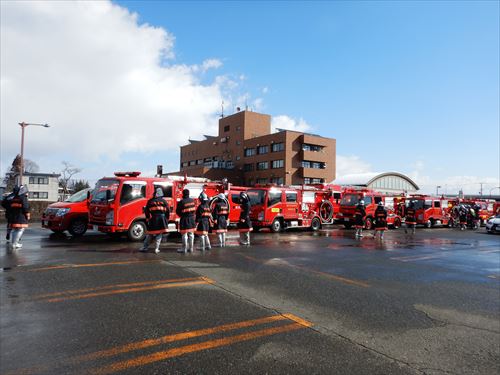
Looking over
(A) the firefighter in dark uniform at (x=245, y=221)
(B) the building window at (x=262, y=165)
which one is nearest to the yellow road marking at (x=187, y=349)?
(A) the firefighter in dark uniform at (x=245, y=221)

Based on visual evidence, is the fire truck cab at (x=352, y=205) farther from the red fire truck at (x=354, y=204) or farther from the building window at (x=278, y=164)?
the building window at (x=278, y=164)

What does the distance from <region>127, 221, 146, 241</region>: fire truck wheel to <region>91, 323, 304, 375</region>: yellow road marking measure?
9.09 metres

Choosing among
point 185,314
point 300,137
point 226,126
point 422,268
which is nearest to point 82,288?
point 185,314

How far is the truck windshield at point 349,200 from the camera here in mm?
22594

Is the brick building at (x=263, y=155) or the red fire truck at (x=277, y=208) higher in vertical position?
the brick building at (x=263, y=155)

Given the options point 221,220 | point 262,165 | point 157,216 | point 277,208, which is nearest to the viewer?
point 157,216

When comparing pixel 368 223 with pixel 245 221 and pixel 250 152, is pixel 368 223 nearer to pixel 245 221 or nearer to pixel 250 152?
pixel 245 221

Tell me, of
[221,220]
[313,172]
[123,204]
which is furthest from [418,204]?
[313,172]

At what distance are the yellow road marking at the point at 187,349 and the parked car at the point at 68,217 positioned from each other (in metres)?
11.3

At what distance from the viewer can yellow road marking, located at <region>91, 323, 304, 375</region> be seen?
3324mm

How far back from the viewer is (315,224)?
2025 centimetres

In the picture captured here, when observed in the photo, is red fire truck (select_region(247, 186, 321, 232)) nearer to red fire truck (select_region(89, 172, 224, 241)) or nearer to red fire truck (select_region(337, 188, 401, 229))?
red fire truck (select_region(337, 188, 401, 229))

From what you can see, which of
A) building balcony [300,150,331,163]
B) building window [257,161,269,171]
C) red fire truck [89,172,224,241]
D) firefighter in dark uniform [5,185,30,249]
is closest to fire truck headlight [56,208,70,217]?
red fire truck [89,172,224,241]

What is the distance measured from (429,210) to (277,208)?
15.6 meters
